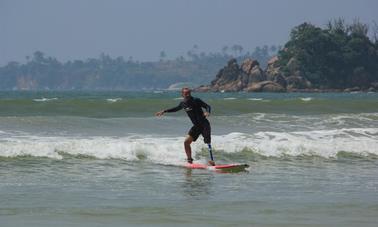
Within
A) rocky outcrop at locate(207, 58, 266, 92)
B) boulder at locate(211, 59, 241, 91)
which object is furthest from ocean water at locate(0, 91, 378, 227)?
boulder at locate(211, 59, 241, 91)

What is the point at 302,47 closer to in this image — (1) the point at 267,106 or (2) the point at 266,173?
(1) the point at 267,106

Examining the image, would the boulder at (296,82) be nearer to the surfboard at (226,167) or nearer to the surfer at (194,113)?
the surfer at (194,113)

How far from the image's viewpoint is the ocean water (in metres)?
8.60

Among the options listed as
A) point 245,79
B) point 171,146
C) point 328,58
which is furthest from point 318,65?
point 171,146

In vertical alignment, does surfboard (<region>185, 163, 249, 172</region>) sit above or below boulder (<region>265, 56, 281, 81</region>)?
below

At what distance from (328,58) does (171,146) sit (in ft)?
341

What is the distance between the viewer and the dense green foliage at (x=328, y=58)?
A: 4577 inches

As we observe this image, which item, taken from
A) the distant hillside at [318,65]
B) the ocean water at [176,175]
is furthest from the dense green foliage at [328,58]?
the ocean water at [176,175]

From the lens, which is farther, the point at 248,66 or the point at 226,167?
the point at 248,66

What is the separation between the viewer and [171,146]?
16.3 m

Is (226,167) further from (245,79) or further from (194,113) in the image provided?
(245,79)

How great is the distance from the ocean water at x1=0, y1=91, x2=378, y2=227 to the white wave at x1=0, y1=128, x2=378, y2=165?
22mm

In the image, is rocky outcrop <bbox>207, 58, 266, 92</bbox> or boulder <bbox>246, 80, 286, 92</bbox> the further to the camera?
rocky outcrop <bbox>207, 58, 266, 92</bbox>

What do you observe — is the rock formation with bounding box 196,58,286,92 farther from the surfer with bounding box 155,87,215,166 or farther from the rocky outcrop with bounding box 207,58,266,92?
the surfer with bounding box 155,87,215,166
